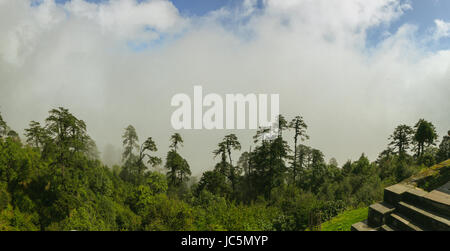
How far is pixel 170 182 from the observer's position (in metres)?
26.5

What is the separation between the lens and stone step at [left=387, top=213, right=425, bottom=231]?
8.96 meters

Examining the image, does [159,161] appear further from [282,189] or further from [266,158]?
[282,189]

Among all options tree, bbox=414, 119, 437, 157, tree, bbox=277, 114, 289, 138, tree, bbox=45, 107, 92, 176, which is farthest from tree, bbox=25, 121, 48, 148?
tree, bbox=414, 119, 437, 157

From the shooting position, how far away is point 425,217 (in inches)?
349

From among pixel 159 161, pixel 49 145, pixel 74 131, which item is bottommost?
pixel 159 161

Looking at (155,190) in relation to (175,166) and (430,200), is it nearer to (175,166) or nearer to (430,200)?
(175,166)

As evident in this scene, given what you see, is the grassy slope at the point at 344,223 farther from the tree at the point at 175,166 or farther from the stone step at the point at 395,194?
the tree at the point at 175,166

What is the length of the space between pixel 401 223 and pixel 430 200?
1.72 metres

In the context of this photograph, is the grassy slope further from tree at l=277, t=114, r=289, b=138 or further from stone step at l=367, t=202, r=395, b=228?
tree at l=277, t=114, r=289, b=138

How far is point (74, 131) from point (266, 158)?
19.6 m

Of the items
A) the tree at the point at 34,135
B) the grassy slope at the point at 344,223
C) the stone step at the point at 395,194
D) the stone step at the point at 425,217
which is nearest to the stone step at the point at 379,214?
the stone step at the point at 395,194
